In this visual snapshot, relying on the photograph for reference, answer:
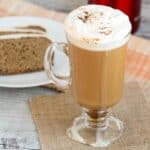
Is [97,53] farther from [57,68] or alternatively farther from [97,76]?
[57,68]

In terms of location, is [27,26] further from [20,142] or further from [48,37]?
[20,142]

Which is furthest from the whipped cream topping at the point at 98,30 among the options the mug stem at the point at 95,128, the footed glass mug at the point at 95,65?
the mug stem at the point at 95,128

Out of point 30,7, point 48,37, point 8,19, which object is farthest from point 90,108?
point 30,7

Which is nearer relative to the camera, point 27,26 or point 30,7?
point 27,26

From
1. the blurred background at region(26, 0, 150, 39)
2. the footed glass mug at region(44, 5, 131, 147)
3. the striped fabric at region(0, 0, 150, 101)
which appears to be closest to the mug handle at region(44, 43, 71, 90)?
the footed glass mug at region(44, 5, 131, 147)

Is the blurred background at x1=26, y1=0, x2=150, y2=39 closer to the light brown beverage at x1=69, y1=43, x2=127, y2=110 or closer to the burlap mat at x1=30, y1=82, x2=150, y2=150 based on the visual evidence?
the burlap mat at x1=30, y1=82, x2=150, y2=150

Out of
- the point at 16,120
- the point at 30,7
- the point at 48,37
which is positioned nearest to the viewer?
the point at 16,120

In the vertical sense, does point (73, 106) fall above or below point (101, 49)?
below

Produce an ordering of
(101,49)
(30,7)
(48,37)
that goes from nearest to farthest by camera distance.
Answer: (101,49) → (48,37) → (30,7)

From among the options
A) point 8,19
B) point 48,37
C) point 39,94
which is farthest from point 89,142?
point 8,19
